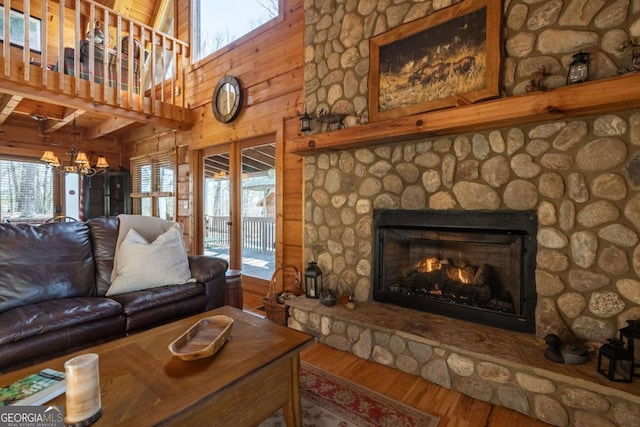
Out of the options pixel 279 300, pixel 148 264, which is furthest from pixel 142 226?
pixel 279 300

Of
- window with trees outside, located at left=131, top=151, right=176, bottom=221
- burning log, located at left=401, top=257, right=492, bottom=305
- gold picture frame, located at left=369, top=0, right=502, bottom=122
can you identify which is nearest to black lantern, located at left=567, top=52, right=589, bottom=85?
gold picture frame, located at left=369, top=0, right=502, bottom=122

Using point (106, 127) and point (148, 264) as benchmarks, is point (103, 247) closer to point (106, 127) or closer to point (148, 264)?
point (148, 264)

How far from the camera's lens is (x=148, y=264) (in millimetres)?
2377

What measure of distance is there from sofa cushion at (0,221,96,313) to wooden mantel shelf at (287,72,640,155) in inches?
83.7

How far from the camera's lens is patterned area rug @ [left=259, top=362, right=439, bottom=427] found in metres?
1.59

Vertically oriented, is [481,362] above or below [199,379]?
below

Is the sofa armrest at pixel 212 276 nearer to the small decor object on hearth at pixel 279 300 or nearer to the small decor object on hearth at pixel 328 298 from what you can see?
the small decor object on hearth at pixel 279 300

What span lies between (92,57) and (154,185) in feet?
7.99

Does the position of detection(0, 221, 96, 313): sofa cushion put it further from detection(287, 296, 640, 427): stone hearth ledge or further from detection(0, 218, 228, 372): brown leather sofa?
detection(287, 296, 640, 427): stone hearth ledge

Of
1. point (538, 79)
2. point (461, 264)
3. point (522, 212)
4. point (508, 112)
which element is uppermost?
point (538, 79)

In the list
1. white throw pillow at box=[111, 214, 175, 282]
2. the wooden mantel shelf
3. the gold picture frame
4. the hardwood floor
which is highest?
the gold picture frame

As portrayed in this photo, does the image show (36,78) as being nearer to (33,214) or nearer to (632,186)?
(33,214)

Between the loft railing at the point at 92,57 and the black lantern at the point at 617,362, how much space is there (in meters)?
4.93

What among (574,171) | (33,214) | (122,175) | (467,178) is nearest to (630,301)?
(574,171)
